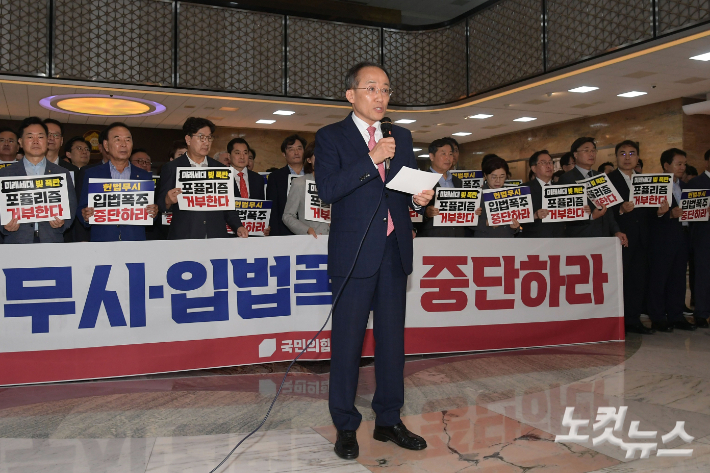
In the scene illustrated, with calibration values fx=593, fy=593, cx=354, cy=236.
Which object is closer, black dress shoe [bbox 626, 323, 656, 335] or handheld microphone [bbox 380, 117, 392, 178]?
handheld microphone [bbox 380, 117, 392, 178]

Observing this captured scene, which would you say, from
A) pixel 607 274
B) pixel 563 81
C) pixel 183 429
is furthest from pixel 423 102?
pixel 183 429

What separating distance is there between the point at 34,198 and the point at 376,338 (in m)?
2.48

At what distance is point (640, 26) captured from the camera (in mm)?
7750

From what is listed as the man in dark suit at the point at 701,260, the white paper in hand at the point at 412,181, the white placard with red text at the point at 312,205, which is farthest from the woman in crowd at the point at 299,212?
the man in dark suit at the point at 701,260

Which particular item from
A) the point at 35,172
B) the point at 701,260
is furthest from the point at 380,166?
the point at 701,260

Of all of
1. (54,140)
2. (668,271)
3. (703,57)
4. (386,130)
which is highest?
(703,57)

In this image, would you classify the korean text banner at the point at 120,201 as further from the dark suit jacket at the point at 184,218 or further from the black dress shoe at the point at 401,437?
the black dress shoe at the point at 401,437

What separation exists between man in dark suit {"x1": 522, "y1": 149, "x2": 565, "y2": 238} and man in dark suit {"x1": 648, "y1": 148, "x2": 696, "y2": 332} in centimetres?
102

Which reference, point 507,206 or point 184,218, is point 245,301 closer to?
point 184,218

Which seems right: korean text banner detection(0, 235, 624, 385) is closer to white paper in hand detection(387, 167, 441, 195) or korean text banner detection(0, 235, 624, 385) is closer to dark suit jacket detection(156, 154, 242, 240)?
dark suit jacket detection(156, 154, 242, 240)

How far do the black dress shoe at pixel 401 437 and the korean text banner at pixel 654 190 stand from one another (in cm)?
380

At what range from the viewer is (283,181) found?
5309 millimetres

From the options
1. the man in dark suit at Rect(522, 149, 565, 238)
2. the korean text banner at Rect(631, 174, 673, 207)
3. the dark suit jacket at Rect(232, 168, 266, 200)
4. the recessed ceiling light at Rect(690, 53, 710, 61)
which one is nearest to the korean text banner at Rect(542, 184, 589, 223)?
the man in dark suit at Rect(522, 149, 565, 238)

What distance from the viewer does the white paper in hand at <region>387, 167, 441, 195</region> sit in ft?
7.47
